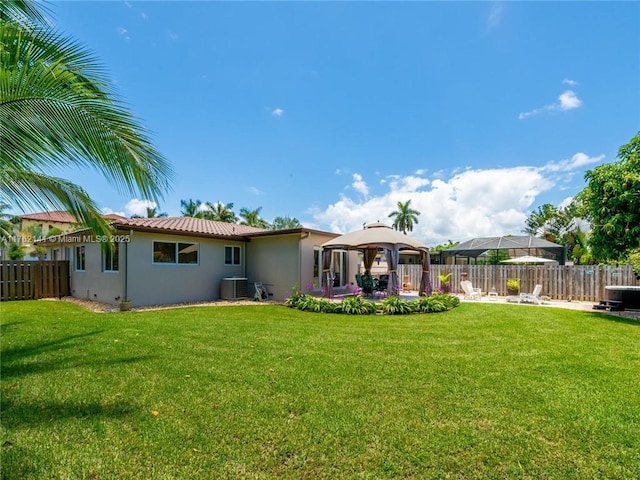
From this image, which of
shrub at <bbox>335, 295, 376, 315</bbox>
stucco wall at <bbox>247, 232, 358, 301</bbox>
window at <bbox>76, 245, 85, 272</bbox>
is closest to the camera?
shrub at <bbox>335, 295, 376, 315</bbox>

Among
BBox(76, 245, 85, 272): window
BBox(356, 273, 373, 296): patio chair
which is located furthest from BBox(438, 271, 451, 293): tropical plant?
BBox(76, 245, 85, 272): window

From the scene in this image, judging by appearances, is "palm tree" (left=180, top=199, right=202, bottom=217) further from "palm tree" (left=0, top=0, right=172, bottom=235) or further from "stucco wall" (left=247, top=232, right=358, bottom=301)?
"palm tree" (left=0, top=0, right=172, bottom=235)

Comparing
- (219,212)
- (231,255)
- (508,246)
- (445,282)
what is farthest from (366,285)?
(219,212)

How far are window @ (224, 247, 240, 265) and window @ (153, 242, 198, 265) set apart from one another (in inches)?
60.4

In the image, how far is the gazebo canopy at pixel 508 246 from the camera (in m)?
22.6

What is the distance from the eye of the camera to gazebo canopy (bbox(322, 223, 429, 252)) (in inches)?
518

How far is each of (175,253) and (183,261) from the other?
18.3 inches

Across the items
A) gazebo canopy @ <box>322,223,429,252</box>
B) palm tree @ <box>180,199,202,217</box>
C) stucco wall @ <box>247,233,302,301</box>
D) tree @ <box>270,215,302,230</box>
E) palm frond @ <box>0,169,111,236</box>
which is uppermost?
palm tree @ <box>180,199,202,217</box>

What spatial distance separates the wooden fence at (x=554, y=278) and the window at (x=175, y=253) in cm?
1339

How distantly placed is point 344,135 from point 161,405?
52.2 ft

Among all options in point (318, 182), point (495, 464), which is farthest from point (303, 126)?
point (495, 464)

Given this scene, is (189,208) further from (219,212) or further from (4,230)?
(4,230)

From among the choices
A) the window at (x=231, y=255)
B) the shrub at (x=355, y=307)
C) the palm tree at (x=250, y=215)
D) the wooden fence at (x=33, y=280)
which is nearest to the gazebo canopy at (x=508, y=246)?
the shrub at (x=355, y=307)

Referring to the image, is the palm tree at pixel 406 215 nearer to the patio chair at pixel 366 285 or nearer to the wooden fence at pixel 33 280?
the patio chair at pixel 366 285
